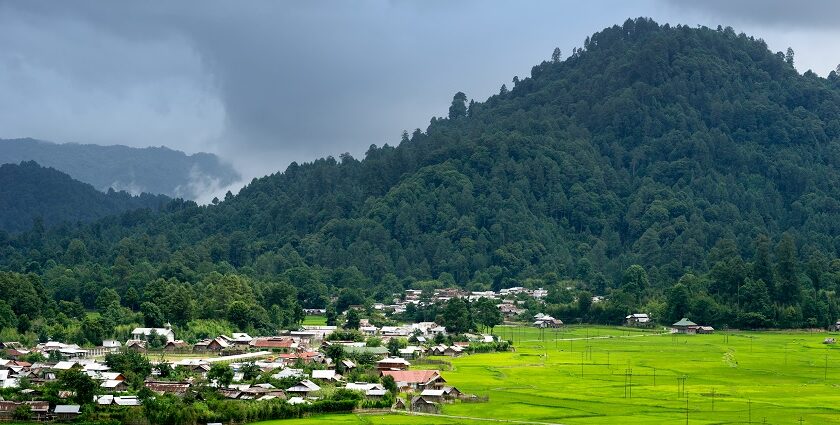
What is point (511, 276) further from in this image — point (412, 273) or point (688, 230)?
point (688, 230)

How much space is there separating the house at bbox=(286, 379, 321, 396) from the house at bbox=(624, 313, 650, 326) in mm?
62950

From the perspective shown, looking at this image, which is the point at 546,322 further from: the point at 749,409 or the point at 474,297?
the point at 749,409

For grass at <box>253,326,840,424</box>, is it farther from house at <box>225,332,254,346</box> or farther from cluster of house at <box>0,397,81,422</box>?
house at <box>225,332,254,346</box>

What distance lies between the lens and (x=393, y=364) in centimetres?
7706

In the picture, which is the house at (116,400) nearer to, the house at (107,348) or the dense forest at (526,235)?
the house at (107,348)

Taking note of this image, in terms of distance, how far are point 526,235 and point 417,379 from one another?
335ft

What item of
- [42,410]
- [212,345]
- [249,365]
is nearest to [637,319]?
[212,345]

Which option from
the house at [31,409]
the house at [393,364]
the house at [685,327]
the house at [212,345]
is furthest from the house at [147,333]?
the house at [685,327]

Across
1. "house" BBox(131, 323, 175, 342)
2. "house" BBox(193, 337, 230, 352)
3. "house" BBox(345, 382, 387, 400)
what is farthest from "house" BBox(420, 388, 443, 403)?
"house" BBox(131, 323, 175, 342)

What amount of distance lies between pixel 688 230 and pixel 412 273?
36707 millimetres

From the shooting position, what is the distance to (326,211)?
602 ft

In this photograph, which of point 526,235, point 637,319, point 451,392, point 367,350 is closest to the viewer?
point 451,392

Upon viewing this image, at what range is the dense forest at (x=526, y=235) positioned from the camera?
125 metres

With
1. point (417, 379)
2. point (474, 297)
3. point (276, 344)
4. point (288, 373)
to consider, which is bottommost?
point (417, 379)
